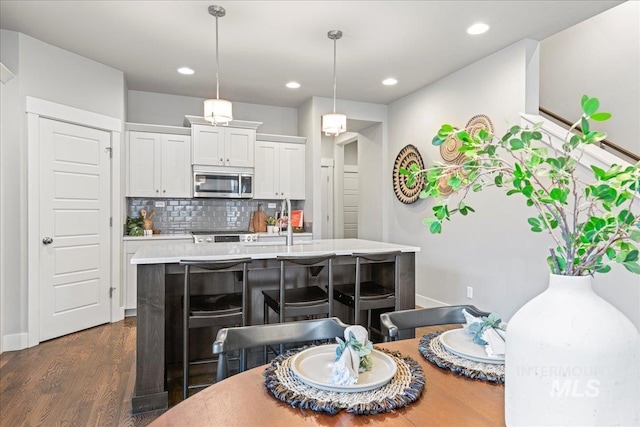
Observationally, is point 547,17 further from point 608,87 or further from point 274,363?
point 274,363

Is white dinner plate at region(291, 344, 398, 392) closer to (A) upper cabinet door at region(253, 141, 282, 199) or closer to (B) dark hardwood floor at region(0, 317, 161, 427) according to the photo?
(B) dark hardwood floor at region(0, 317, 161, 427)

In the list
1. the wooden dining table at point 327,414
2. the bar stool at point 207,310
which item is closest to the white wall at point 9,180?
the bar stool at point 207,310

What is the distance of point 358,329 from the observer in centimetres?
117

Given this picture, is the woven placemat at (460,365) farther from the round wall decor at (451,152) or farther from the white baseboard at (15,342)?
the white baseboard at (15,342)

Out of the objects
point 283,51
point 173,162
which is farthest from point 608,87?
point 173,162

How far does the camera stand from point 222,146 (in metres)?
5.23

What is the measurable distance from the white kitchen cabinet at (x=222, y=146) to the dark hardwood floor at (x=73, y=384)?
241 centimetres

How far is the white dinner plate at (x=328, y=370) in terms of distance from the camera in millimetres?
1014

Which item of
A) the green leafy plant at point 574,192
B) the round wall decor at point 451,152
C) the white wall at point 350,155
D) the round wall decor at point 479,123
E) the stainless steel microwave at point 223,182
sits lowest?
the green leafy plant at point 574,192

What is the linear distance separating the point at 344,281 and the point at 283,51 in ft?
7.92

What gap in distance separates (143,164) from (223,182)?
102 cm

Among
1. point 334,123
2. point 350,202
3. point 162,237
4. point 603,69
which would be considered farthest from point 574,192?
point 350,202

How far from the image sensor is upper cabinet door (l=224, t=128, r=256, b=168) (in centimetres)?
526

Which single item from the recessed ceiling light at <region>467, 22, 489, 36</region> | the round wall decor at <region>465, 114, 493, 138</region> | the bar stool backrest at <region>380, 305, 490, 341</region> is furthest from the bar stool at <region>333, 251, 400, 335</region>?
the recessed ceiling light at <region>467, 22, 489, 36</region>
